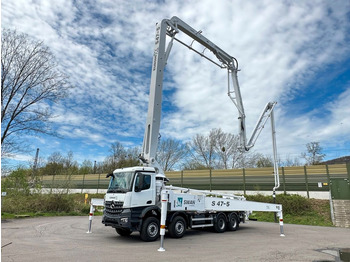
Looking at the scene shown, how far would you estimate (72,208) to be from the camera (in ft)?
66.8

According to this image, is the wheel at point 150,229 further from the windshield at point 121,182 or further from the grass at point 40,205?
the grass at point 40,205

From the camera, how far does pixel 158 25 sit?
11.4m

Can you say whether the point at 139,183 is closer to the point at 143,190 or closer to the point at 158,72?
the point at 143,190

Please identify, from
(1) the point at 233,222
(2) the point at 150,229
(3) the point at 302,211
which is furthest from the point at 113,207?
(3) the point at 302,211

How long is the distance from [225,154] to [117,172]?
3248 centimetres

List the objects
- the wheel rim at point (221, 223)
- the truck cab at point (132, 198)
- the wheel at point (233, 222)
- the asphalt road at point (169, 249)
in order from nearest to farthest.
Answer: the asphalt road at point (169, 249)
the truck cab at point (132, 198)
the wheel rim at point (221, 223)
the wheel at point (233, 222)

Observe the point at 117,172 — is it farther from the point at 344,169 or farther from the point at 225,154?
the point at 225,154

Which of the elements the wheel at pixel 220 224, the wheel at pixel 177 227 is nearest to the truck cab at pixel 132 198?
the wheel at pixel 177 227

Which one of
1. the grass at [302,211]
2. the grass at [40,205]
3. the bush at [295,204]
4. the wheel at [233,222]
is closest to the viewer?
the wheel at [233,222]

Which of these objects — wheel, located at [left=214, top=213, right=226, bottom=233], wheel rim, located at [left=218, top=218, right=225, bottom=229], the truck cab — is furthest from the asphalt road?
wheel rim, located at [left=218, top=218, right=225, bottom=229]

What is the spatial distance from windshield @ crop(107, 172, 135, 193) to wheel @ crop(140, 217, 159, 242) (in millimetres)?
1317

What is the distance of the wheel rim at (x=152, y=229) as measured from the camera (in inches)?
356

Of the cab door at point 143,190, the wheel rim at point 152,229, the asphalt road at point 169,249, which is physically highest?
the cab door at point 143,190

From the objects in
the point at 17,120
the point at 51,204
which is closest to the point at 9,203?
the point at 51,204
